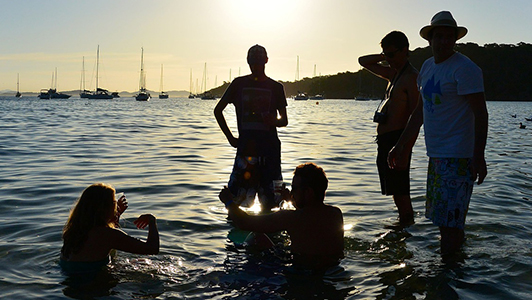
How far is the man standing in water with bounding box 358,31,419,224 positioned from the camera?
583 cm

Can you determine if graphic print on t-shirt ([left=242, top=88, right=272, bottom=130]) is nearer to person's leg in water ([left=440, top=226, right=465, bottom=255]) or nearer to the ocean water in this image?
the ocean water

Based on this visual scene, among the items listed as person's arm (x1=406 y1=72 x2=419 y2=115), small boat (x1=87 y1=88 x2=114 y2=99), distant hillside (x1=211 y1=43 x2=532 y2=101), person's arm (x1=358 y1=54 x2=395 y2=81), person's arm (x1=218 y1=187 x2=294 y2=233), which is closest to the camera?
person's arm (x1=218 y1=187 x2=294 y2=233)

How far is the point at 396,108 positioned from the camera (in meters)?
5.94

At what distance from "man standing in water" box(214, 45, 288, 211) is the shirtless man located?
1493 millimetres

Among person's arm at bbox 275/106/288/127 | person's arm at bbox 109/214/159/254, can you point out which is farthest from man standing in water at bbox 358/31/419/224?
person's arm at bbox 109/214/159/254

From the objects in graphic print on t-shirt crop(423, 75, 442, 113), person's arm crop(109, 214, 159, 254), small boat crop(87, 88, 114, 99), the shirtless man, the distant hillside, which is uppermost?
the distant hillside

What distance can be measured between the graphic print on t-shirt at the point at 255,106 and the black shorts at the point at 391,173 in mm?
1440

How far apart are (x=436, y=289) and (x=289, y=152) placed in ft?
38.5

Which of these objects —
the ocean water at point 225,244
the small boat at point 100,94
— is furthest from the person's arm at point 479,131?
the small boat at point 100,94

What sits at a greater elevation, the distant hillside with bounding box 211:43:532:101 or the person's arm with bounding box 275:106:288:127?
the distant hillside with bounding box 211:43:532:101

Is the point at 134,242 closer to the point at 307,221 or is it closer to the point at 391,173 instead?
the point at 307,221

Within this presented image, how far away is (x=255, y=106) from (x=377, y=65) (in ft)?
5.91

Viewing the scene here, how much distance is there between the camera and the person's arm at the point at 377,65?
6465mm

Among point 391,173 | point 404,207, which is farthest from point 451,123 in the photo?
point 404,207
